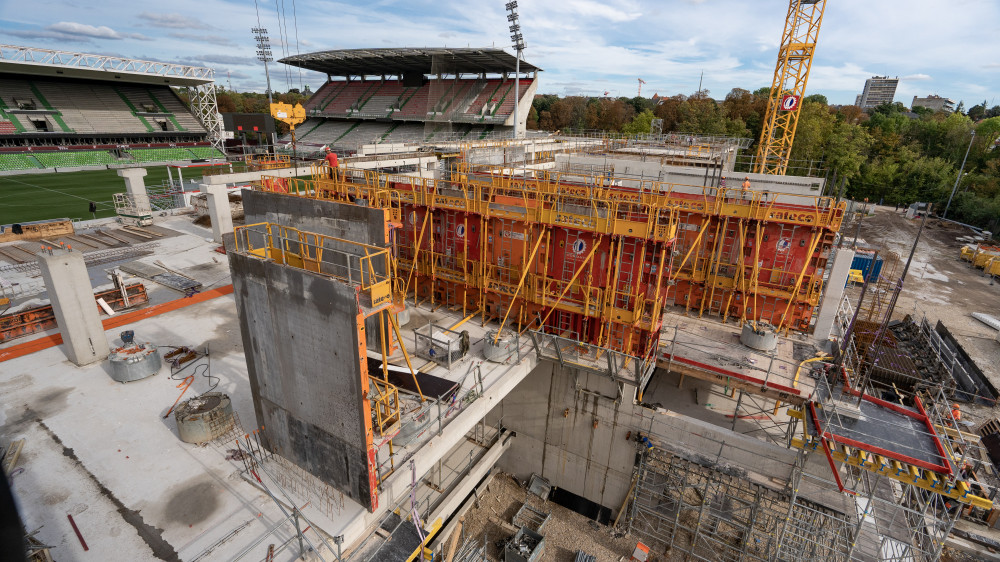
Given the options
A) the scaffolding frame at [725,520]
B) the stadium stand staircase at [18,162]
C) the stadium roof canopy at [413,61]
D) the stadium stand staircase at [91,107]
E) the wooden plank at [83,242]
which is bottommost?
the scaffolding frame at [725,520]

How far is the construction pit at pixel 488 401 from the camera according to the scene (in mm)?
7582

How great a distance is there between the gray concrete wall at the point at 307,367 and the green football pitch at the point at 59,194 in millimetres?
33755

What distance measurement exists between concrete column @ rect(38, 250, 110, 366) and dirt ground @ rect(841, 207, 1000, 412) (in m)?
32.3

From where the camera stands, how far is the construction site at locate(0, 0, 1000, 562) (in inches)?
301

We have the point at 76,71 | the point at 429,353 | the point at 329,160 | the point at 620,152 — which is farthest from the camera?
the point at 76,71

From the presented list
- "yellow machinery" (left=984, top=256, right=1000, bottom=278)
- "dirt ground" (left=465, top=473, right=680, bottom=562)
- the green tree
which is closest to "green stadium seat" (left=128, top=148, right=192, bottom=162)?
"dirt ground" (left=465, top=473, right=680, bottom=562)

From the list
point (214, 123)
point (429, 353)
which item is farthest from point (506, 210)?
point (214, 123)

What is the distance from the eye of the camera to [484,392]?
10.4 m

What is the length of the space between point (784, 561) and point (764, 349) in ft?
19.0

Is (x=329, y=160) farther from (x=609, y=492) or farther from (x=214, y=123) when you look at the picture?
(x=214, y=123)

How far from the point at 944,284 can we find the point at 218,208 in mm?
45826

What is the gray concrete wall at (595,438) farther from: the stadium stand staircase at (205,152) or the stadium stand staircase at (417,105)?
the stadium stand staircase at (417,105)

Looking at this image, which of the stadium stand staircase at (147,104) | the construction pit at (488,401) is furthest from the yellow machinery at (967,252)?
the stadium stand staircase at (147,104)

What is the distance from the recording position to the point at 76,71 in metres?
47.2
